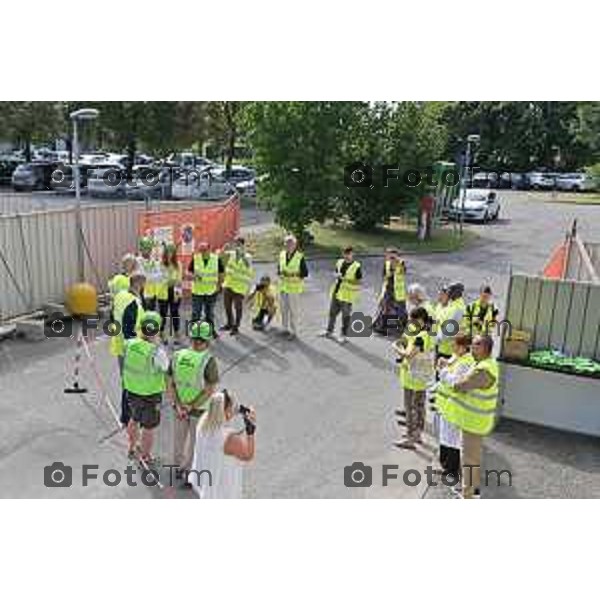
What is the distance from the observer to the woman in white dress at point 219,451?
4910 mm

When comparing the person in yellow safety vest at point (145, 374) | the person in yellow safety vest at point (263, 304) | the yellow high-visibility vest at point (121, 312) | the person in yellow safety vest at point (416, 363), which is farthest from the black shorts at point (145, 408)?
the person in yellow safety vest at point (263, 304)

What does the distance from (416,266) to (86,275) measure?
30.4 ft

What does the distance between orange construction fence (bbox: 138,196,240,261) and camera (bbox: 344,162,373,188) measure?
18.2 ft

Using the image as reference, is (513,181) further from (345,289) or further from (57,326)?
(57,326)

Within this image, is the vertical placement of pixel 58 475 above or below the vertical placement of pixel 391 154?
below

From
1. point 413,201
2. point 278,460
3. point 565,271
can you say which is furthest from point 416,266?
point 278,460

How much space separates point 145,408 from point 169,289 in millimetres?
4534

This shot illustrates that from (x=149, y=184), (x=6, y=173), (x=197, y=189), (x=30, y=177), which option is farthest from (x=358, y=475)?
(x=6, y=173)

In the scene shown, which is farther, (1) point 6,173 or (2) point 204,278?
(1) point 6,173

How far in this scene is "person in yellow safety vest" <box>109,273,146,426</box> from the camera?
24.5 feet

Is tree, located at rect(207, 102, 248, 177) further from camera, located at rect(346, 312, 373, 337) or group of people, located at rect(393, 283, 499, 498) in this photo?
group of people, located at rect(393, 283, 499, 498)

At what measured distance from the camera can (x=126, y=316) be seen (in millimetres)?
7531

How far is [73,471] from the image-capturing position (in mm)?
6547

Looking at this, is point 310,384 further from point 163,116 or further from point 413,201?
point 163,116
